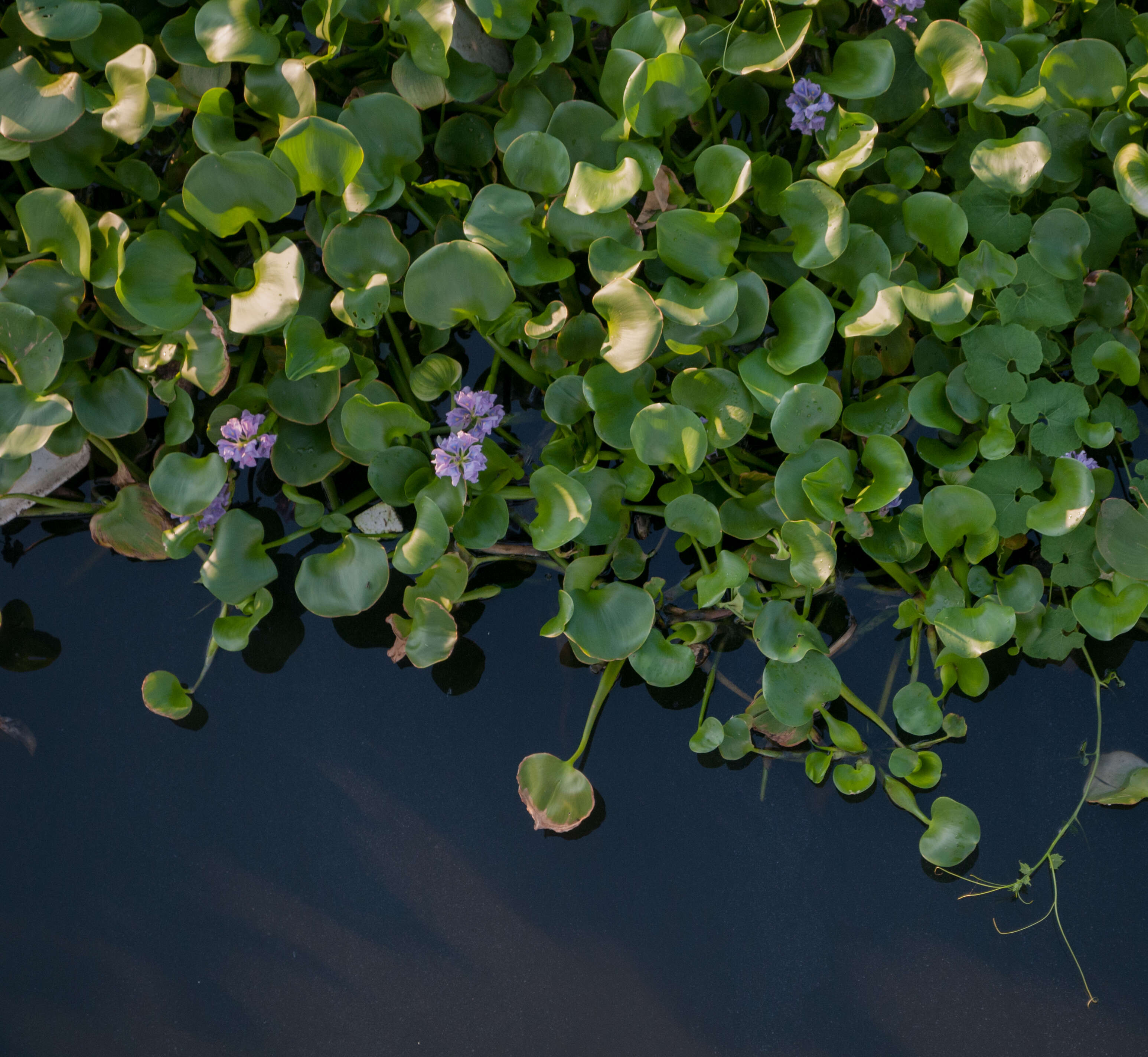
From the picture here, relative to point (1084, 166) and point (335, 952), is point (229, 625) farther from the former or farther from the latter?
point (1084, 166)

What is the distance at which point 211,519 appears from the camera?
816 millimetres

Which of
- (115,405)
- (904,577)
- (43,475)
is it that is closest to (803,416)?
(904,577)

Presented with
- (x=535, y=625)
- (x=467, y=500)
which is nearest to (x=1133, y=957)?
(x=535, y=625)

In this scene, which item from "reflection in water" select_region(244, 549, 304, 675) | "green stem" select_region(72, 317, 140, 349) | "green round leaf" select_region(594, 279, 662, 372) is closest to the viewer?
"green round leaf" select_region(594, 279, 662, 372)

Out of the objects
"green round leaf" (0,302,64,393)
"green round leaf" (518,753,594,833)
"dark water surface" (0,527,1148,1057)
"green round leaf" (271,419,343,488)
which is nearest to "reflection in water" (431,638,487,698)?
"dark water surface" (0,527,1148,1057)

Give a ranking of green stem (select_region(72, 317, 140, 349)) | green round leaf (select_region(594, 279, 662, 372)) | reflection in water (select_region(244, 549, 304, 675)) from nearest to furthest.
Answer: green round leaf (select_region(594, 279, 662, 372)), green stem (select_region(72, 317, 140, 349)), reflection in water (select_region(244, 549, 304, 675))

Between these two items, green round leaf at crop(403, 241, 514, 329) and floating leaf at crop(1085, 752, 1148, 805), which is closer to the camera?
green round leaf at crop(403, 241, 514, 329)

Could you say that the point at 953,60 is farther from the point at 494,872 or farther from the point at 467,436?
the point at 494,872

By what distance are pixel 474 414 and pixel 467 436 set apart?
39 millimetres

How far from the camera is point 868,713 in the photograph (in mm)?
846

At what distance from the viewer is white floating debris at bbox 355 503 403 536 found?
879 millimetres

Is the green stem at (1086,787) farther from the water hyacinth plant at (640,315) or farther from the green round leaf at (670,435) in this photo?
the green round leaf at (670,435)

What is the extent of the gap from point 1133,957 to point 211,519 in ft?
3.06

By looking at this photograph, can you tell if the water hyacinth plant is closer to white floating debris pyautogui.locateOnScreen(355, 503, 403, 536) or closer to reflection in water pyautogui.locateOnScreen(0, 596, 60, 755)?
white floating debris pyautogui.locateOnScreen(355, 503, 403, 536)
